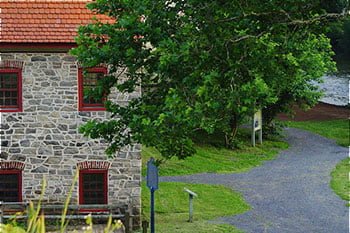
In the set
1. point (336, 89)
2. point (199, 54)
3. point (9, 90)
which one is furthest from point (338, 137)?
point (199, 54)

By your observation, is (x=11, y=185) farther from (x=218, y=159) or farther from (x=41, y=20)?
(x=218, y=159)

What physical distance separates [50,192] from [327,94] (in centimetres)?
3455

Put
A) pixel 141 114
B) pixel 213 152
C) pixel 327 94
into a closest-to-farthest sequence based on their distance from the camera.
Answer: pixel 141 114 → pixel 213 152 → pixel 327 94

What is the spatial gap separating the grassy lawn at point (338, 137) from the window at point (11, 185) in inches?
381

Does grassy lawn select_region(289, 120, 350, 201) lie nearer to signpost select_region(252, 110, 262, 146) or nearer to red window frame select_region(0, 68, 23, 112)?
signpost select_region(252, 110, 262, 146)

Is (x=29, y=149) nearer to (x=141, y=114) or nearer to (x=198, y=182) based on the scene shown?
(x=141, y=114)

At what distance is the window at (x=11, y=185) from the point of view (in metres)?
18.9

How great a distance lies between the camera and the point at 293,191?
2461 centimetres

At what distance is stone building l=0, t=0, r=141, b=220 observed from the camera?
18.4 meters

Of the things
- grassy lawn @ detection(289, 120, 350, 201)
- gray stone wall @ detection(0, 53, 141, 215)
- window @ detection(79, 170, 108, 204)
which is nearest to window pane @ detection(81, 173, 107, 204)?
window @ detection(79, 170, 108, 204)

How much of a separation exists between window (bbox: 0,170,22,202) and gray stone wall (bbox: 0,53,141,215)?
158mm

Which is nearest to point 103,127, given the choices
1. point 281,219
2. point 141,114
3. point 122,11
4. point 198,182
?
point 141,114

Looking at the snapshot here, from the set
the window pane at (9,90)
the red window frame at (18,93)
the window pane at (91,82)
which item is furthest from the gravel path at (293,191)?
the window pane at (9,90)

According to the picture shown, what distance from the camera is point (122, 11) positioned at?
15297 mm
